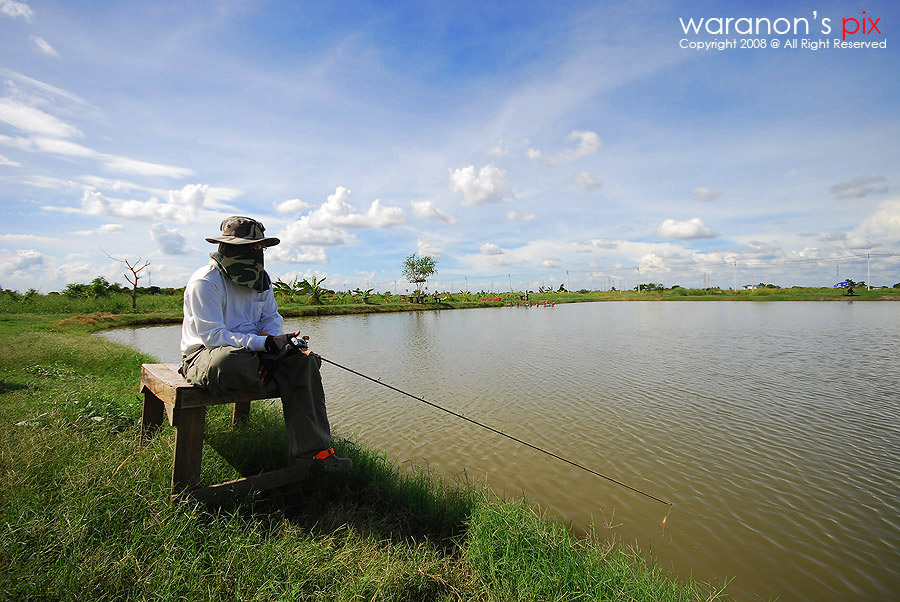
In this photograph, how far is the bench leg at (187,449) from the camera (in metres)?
2.77

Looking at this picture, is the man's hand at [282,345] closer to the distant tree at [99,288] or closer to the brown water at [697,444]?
the brown water at [697,444]

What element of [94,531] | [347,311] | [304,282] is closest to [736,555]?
[94,531]

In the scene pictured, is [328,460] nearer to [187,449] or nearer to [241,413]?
[187,449]

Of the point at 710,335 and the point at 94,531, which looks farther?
the point at 710,335

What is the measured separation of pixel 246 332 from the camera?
3.28 metres

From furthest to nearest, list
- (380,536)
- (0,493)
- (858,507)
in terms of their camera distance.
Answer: (858,507), (380,536), (0,493)

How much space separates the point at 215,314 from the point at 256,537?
1470 mm

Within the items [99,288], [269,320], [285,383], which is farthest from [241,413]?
[99,288]

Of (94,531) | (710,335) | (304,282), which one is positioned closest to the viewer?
(94,531)

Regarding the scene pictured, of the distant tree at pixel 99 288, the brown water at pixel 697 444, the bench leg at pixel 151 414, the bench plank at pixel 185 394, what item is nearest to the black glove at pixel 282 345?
the bench plank at pixel 185 394

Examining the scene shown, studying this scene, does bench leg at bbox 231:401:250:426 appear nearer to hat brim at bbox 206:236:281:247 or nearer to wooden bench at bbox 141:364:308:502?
wooden bench at bbox 141:364:308:502

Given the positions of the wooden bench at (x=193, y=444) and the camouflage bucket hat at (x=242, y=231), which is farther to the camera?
the camouflage bucket hat at (x=242, y=231)

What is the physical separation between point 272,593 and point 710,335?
59.2 feet

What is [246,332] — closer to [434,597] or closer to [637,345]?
[434,597]
